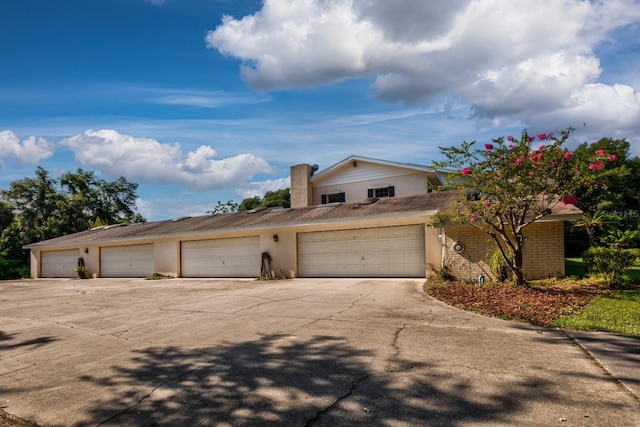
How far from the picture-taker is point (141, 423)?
3.34 metres

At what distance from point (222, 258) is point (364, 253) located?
7422mm

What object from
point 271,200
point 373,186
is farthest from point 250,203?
point 373,186

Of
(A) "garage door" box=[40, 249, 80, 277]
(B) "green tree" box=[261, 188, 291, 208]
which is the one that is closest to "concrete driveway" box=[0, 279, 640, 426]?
(A) "garage door" box=[40, 249, 80, 277]

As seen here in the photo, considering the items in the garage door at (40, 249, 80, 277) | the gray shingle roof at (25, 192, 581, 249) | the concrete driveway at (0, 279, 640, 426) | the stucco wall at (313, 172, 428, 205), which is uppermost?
the stucco wall at (313, 172, 428, 205)

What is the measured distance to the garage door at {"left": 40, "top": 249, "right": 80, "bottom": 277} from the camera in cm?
2608

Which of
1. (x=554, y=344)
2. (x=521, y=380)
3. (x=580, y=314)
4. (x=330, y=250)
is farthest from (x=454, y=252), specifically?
(x=521, y=380)

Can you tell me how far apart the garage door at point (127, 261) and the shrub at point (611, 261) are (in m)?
19.7

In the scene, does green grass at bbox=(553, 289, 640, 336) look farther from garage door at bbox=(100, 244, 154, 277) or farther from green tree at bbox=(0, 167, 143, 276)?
→ green tree at bbox=(0, 167, 143, 276)

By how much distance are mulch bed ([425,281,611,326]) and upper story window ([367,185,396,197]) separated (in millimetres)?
12098

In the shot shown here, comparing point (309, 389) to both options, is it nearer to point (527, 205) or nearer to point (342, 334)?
point (342, 334)

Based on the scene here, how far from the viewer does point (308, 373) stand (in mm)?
4301

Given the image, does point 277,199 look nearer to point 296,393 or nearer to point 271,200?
point 271,200

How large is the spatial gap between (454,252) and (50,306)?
38.7 feet

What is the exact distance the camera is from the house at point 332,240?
13016mm
